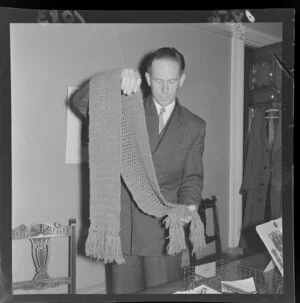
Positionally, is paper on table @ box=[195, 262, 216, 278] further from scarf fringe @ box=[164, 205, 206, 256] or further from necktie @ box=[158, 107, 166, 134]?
necktie @ box=[158, 107, 166, 134]

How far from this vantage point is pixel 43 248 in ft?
3.51

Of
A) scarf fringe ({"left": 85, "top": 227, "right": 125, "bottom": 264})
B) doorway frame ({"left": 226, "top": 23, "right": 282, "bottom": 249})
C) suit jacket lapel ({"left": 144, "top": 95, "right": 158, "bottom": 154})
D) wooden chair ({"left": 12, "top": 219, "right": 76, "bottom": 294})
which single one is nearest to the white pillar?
doorway frame ({"left": 226, "top": 23, "right": 282, "bottom": 249})

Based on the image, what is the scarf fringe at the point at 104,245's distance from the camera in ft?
3.35

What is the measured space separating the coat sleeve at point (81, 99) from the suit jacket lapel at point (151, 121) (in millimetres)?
160

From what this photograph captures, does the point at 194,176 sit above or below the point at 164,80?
below

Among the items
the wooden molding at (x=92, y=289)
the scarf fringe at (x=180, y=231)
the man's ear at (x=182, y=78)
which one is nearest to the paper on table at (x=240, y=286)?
the scarf fringe at (x=180, y=231)

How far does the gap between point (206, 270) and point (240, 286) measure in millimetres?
100

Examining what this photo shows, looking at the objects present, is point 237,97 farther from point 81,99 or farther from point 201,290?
point 201,290

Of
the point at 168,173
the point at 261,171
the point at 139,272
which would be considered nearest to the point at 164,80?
the point at 168,173

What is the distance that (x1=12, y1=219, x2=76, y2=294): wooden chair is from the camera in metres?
1.06

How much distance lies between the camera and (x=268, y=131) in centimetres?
110
